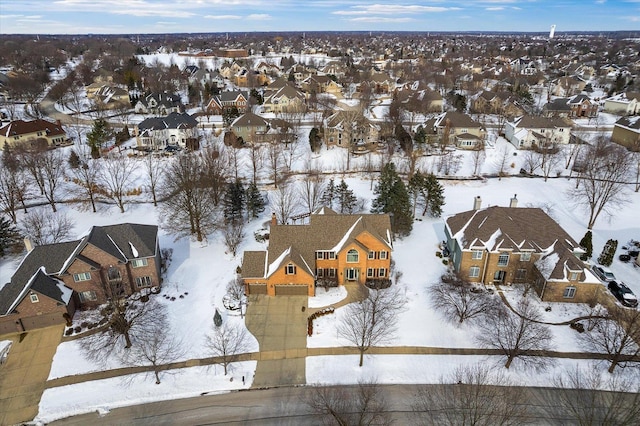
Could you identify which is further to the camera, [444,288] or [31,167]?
[31,167]

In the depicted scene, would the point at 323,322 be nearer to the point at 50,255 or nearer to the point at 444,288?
the point at 444,288

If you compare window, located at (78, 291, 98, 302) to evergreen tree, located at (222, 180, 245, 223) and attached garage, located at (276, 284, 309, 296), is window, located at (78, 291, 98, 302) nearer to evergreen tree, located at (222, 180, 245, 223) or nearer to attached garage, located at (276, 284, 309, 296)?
attached garage, located at (276, 284, 309, 296)

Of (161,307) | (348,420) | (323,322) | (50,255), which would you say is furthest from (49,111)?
(348,420)

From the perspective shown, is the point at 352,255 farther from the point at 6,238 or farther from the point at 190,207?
the point at 6,238

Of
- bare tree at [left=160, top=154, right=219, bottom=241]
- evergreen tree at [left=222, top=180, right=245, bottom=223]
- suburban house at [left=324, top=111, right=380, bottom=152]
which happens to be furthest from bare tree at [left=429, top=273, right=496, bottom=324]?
suburban house at [left=324, top=111, right=380, bottom=152]

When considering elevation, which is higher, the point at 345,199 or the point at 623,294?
the point at 345,199

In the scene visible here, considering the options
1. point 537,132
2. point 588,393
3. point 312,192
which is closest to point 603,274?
point 588,393
